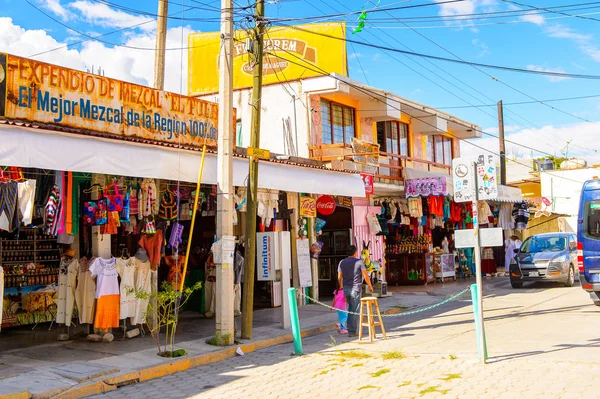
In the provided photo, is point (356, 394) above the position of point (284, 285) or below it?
below

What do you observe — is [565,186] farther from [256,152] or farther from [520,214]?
[256,152]

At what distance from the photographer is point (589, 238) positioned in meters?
13.5

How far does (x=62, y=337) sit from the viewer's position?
37.9ft

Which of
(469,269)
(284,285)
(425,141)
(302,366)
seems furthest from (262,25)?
(469,269)

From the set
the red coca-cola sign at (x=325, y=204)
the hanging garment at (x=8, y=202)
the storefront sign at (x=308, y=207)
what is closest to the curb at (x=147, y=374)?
the hanging garment at (x=8, y=202)

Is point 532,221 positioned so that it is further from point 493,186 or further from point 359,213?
point 493,186

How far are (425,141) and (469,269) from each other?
5.86m

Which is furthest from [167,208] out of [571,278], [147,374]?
[571,278]

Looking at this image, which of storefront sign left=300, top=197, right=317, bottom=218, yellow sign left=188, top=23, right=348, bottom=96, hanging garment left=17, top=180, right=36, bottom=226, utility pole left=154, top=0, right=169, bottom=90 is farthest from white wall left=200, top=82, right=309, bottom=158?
hanging garment left=17, top=180, right=36, bottom=226

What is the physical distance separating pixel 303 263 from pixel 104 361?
20.4 feet

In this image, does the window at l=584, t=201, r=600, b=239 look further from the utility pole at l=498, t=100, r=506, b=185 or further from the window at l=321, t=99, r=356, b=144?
the utility pole at l=498, t=100, r=506, b=185

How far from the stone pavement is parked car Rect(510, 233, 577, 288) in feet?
21.9

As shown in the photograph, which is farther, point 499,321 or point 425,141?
point 425,141

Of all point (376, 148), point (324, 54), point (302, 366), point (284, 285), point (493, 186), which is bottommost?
point (302, 366)
